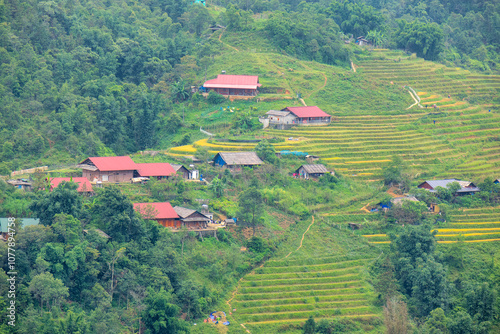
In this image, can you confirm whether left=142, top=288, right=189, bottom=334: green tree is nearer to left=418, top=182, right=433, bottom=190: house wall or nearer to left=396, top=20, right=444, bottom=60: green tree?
left=418, top=182, right=433, bottom=190: house wall

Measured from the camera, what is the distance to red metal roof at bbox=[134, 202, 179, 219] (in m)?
41.8

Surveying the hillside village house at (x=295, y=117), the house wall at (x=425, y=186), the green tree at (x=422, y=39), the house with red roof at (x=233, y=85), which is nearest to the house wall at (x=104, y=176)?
the hillside village house at (x=295, y=117)

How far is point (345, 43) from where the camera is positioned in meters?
82.5

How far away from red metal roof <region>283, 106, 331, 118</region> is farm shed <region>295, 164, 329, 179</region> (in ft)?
29.2

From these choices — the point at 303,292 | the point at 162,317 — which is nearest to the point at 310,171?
the point at 303,292

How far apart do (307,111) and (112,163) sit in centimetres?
2095

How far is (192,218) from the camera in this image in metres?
43.6

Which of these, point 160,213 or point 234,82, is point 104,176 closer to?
point 160,213

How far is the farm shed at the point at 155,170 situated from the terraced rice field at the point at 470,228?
587 inches

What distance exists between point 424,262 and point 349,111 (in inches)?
999

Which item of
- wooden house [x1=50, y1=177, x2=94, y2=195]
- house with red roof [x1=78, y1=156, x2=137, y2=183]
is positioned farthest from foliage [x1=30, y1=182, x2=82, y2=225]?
house with red roof [x1=78, y1=156, x2=137, y2=183]

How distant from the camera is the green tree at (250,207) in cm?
4466

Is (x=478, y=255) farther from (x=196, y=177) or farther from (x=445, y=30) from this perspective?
(x=445, y=30)

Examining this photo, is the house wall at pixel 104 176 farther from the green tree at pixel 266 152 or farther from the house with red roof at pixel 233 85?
the house with red roof at pixel 233 85
